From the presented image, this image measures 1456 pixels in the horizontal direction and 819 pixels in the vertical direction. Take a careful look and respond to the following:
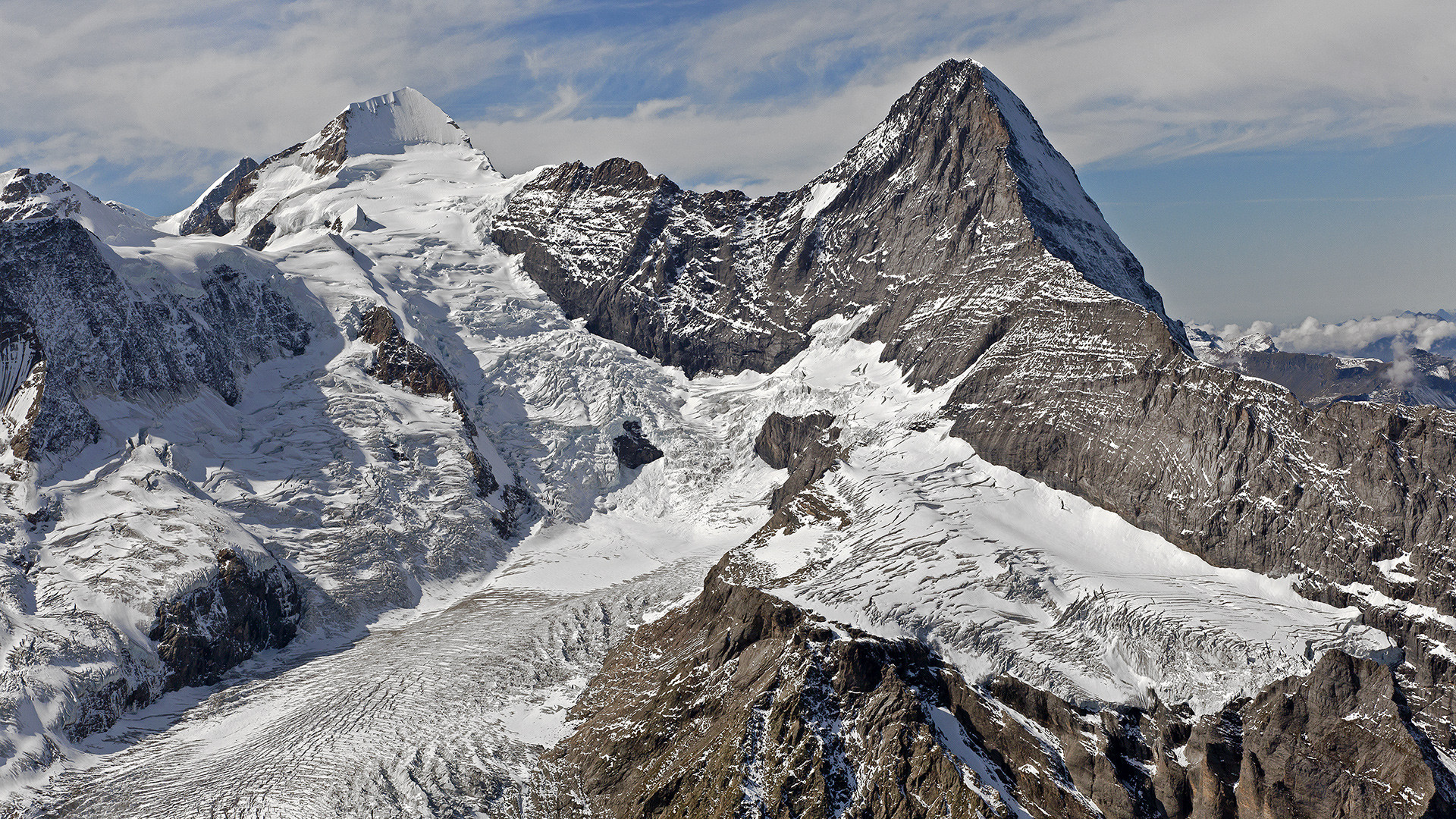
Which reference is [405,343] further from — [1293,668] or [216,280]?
[1293,668]

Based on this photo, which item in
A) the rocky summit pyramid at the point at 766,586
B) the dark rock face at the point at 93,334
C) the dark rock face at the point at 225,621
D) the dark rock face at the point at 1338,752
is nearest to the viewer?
the dark rock face at the point at 1338,752

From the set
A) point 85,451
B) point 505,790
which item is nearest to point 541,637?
point 505,790

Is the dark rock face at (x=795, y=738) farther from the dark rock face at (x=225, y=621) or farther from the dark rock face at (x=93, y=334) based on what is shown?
the dark rock face at (x=93, y=334)

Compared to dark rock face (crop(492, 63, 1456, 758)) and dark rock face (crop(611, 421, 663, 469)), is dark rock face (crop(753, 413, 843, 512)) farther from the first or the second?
dark rock face (crop(611, 421, 663, 469))

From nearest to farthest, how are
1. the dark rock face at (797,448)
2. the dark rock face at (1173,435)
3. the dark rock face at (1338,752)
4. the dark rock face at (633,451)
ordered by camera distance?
the dark rock face at (1338,752)
the dark rock face at (1173,435)
the dark rock face at (797,448)
the dark rock face at (633,451)

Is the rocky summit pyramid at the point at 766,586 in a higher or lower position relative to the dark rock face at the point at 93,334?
lower

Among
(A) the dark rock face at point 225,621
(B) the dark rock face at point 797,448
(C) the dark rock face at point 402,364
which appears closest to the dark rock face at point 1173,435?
(B) the dark rock face at point 797,448
